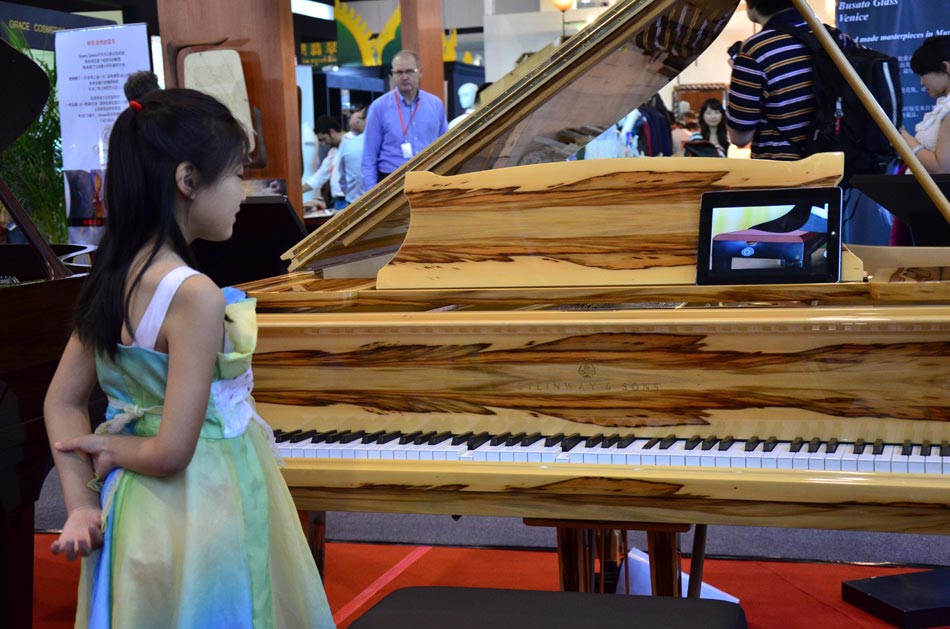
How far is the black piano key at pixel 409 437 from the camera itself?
2.30 m

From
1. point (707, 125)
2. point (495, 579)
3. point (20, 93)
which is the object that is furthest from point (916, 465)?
point (707, 125)

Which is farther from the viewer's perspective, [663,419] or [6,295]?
[6,295]

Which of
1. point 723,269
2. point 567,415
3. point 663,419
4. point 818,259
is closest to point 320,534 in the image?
point 567,415

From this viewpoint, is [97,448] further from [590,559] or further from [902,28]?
[902,28]

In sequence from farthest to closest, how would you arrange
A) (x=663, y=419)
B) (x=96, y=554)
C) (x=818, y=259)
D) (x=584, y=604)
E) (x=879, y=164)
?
(x=879, y=164), (x=818, y=259), (x=663, y=419), (x=584, y=604), (x=96, y=554)

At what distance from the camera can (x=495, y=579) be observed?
11.8 ft

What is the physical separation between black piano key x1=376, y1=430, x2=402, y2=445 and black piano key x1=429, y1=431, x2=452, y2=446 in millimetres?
86

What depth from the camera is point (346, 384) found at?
2.40 meters

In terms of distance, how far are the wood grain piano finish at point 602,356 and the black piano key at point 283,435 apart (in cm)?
2

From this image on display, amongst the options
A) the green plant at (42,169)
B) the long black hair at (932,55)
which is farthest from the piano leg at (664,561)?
the green plant at (42,169)

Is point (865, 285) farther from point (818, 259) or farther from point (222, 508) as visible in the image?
point (222, 508)

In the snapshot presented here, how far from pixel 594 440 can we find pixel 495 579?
1.53 m

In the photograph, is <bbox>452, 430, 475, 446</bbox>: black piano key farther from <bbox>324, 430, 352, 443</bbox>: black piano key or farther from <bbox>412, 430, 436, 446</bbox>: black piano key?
<bbox>324, 430, 352, 443</bbox>: black piano key

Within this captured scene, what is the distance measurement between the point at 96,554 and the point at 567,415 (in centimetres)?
100
